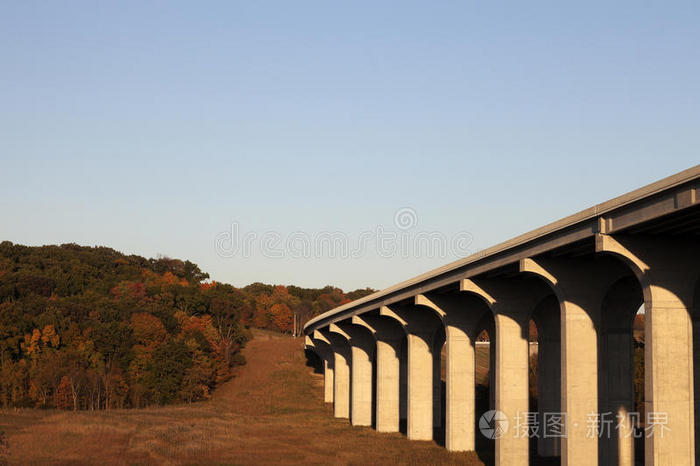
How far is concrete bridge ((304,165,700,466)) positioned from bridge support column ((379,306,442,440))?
8 centimetres

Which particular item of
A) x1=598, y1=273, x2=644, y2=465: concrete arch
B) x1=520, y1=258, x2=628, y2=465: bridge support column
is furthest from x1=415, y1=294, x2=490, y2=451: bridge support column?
x1=520, y1=258, x2=628, y2=465: bridge support column

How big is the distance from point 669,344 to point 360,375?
46.4m

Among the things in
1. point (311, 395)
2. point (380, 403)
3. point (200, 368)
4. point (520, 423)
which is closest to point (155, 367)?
point (200, 368)

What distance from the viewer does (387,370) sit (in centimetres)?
6600

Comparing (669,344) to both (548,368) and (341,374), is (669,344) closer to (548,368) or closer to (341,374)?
(548,368)

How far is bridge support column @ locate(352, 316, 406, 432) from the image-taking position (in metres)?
65.4

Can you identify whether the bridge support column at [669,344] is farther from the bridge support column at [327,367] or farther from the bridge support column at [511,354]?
the bridge support column at [327,367]

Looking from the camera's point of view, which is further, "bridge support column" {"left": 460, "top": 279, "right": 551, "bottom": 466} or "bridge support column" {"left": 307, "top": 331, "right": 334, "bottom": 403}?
"bridge support column" {"left": 307, "top": 331, "right": 334, "bottom": 403}

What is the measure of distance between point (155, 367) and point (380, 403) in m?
38.7

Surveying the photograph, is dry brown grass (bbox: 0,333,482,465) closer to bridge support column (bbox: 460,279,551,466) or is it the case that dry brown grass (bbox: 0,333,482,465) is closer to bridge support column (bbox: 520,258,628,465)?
bridge support column (bbox: 460,279,551,466)

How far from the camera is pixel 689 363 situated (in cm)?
Answer: 2775

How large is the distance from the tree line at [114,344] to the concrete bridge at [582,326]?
4205cm

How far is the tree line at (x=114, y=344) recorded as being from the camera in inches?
3642

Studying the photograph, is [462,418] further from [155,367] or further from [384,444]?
[155,367]
